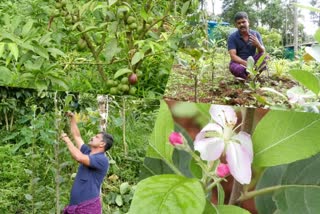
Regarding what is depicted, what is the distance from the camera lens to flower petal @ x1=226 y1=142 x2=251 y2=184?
0.43 m

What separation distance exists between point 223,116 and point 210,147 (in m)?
0.04

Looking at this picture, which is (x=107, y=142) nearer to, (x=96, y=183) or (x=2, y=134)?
(x=96, y=183)

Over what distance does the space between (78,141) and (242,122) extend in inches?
9.2

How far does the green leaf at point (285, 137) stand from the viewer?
428 mm


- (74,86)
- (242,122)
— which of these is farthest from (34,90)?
(242,122)

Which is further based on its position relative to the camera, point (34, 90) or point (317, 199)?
point (34, 90)

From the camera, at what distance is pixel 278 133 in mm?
433

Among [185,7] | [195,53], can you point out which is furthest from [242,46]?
[185,7]

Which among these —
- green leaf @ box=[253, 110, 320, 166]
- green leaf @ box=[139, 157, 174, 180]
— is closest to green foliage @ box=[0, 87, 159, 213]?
green leaf @ box=[139, 157, 174, 180]

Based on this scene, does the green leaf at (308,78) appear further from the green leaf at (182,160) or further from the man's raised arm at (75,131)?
the man's raised arm at (75,131)

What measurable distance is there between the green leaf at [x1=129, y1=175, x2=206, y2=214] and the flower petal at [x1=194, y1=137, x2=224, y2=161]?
3cm

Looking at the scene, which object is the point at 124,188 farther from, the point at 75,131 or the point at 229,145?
the point at 229,145

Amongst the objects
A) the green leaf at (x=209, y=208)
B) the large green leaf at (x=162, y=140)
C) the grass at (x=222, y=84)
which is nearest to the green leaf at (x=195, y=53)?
the grass at (x=222, y=84)

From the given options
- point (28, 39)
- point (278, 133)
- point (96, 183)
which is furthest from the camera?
point (28, 39)
